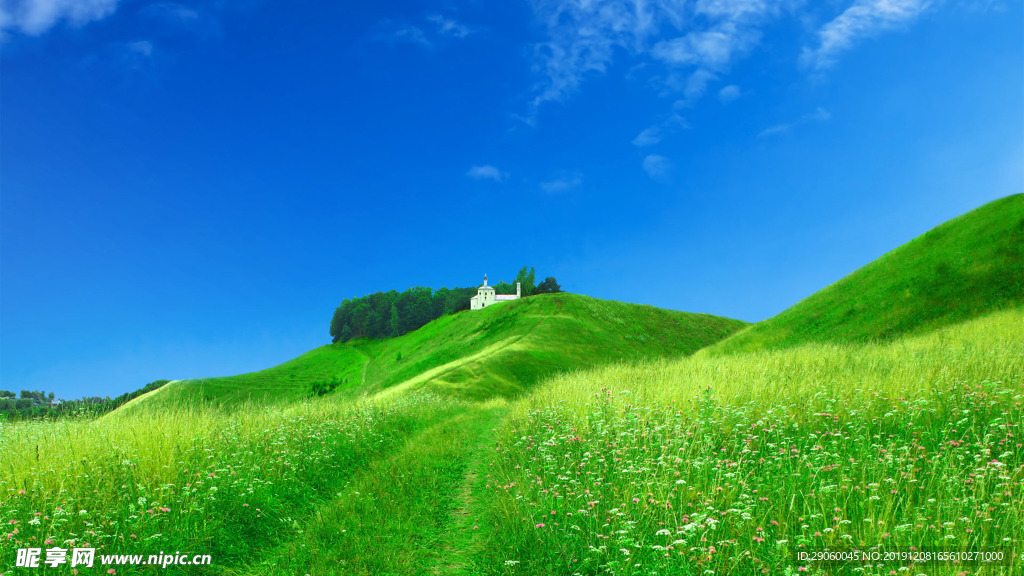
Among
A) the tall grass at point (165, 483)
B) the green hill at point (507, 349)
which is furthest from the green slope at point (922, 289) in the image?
the tall grass at point (165, 483)

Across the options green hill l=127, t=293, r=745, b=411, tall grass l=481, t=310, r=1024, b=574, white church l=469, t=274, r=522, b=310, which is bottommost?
tall grass l=481, t=310, r=1024, b=574

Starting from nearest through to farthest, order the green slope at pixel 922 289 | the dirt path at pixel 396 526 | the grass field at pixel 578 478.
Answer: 1. the grass field at pixel 578 478
2. the dirt path at pixel 396 526
3. the green slope at pixel 922 289

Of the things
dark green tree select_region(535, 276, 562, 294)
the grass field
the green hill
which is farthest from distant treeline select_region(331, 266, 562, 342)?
the grass field

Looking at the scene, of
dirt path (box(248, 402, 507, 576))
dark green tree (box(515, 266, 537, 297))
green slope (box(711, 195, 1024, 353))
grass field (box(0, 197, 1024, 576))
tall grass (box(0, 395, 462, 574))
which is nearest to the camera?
grass field (box(0, 197, 1024, 576))

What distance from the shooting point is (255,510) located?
733 centimetres

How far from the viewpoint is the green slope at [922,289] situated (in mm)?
29125

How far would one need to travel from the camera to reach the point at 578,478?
7.41 m

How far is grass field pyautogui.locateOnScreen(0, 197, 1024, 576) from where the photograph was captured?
17.2ft

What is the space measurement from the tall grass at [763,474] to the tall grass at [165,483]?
371 cm

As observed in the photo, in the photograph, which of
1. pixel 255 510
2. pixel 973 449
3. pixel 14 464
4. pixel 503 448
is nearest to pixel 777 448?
pixel 973 449

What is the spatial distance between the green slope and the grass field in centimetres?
1480

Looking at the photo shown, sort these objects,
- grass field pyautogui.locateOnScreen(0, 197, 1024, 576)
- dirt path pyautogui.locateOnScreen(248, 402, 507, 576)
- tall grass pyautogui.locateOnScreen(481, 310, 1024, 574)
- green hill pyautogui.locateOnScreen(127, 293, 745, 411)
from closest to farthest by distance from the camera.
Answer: tall grass pyautogui.locateOnScreen(481, 310, 1024, 574), grass field pyautogui.locateOnScreen(0, 197, 1024, 576), dirt path pyautogui.locateOnScreen(248, 402, 507, 576), green hill pyautogui.locateOnScreen(127, 293, 745, 411)

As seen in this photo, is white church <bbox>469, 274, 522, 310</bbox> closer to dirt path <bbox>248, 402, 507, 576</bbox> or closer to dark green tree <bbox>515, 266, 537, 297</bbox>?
dark green tree <bbox>515, 266, 537, 297</bbox>

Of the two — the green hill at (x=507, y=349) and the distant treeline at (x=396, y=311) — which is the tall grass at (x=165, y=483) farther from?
the distant treeline at (x=396, y=311)
